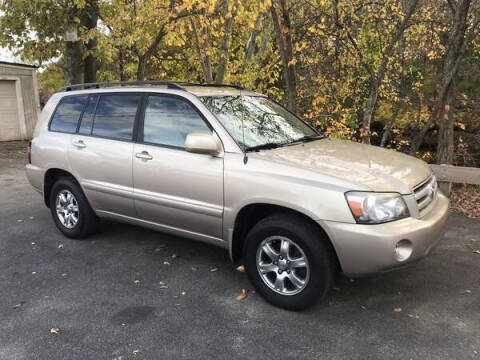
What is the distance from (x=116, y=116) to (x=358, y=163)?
2.62 m

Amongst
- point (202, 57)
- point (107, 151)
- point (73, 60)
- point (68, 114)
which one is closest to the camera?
point (107, 151)

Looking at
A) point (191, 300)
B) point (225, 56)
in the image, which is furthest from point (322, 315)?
point (225, 56)

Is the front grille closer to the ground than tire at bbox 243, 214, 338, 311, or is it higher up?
higher up

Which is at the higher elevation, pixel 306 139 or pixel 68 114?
pixel 68 114

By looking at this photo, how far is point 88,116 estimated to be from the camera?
5145mm

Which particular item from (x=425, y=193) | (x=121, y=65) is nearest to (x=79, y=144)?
(x=425, y=193)

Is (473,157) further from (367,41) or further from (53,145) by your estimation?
(53,145)

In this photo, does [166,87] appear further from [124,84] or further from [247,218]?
[247,218]

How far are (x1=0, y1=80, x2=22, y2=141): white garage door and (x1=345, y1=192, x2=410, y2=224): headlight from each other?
54.7 ft

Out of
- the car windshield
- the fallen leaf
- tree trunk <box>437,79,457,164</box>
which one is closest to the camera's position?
the fallen leaf

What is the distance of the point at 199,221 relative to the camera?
412cm

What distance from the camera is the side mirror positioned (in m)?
3.79

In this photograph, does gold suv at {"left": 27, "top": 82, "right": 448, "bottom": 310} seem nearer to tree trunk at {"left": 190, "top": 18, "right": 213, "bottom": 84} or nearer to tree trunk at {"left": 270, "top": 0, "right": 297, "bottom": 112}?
tree trunk at {"left": 270, "top": 0, "right": 297, "bottom": 112}

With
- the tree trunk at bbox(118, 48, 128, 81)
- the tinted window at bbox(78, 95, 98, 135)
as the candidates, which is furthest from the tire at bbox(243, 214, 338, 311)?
the tree trunk at bbox(118, 48, 128, 81)
